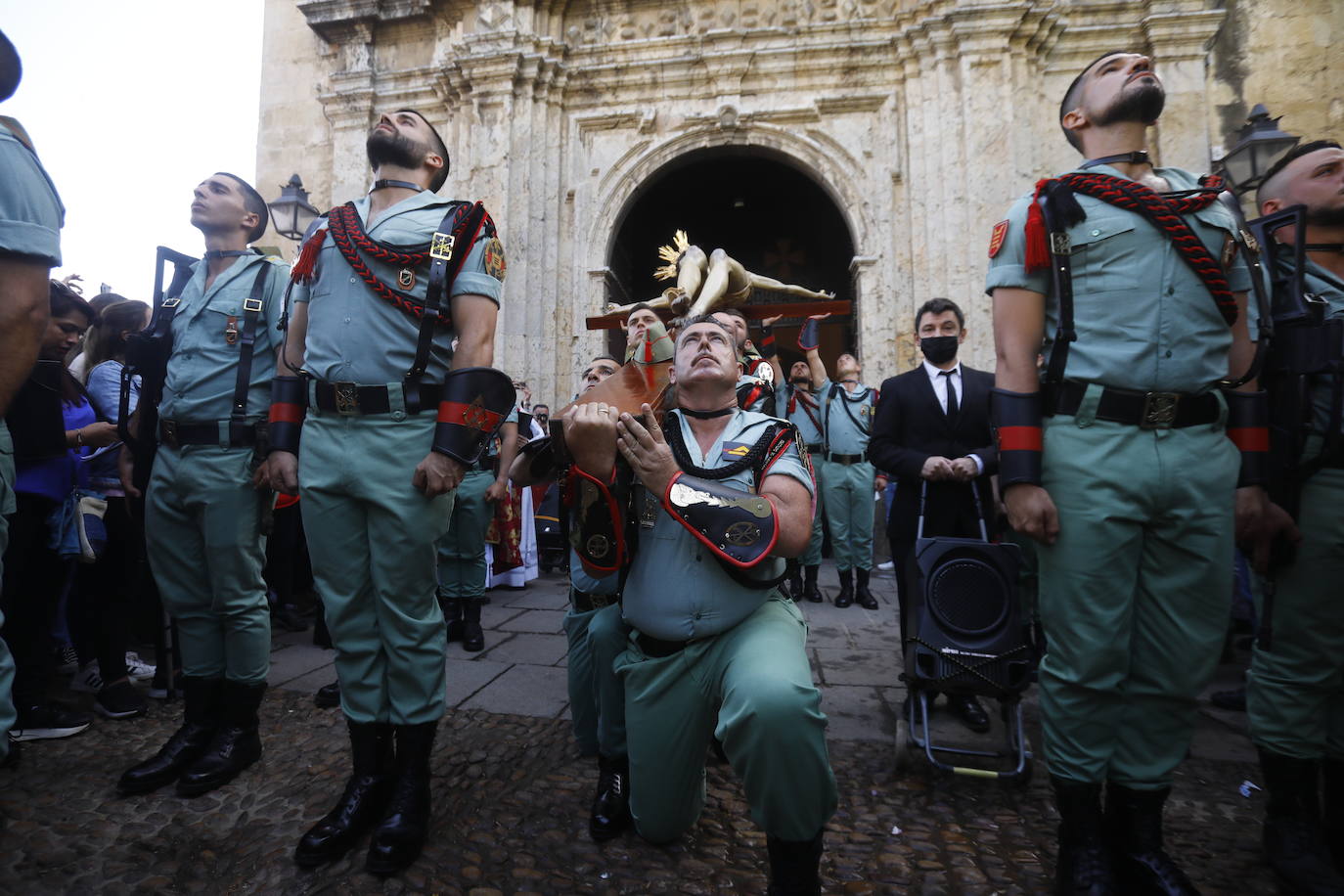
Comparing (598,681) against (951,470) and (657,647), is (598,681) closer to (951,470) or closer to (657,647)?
(657,647)

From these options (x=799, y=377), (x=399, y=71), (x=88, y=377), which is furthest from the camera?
(x=399, y=71)

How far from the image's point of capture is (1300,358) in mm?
1996

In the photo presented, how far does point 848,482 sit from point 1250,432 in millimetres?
3964

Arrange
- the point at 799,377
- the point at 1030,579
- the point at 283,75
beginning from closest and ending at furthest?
the point at 1030,579
the point at 799,377
the point at 283,75

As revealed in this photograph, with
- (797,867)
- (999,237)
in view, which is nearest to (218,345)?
(797,867)

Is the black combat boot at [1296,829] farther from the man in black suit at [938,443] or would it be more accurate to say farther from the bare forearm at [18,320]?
the bare forearm at [18,320]

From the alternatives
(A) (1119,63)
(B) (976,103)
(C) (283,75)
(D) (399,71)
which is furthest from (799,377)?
(C) (283,75)

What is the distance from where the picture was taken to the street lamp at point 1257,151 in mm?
5387

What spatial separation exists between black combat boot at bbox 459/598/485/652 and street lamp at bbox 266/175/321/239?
17.5 ft

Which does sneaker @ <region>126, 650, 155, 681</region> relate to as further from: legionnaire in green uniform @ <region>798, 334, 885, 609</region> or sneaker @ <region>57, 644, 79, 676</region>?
legionnaire in green uniform @ <region>798, 334, 885, 609</region>

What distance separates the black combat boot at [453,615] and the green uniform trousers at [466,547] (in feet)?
0.09

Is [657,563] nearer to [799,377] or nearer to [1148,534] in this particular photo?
[1148,534]

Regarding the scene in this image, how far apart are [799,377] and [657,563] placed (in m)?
4.85

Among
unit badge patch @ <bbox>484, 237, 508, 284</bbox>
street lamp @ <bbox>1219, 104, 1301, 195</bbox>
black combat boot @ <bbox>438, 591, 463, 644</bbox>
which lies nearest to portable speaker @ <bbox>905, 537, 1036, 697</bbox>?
unit badge patch @ <bbox>484, 237, 508, 284</bbox>
